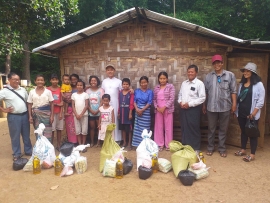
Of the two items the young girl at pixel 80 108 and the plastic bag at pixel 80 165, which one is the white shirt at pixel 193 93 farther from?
the plastic bag at pixel 80 165

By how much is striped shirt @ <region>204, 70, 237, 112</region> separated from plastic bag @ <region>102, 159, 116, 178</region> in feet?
6.97

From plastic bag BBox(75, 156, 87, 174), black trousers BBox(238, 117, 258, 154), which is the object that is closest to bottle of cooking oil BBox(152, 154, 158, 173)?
plastic bag BBox(75, 156, 87, 174)

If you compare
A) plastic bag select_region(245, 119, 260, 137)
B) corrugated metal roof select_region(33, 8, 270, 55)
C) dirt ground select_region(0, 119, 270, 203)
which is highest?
corrugated metal roof select_region(33, 8, 270, 55)

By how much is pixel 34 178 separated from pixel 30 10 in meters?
4.81

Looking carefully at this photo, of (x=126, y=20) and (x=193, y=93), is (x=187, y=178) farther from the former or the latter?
(x=126, y=20)

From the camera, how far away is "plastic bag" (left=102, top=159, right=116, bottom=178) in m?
3.63

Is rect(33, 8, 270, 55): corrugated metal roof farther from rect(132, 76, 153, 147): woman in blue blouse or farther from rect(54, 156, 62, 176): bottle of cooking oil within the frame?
rect(54, 156, 62, 176): bottle of cooking oil

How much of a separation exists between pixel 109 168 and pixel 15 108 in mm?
2115

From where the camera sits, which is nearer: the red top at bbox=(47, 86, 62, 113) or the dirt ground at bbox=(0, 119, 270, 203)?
the dirt ground at bbox=(0, 119, 270, 203)

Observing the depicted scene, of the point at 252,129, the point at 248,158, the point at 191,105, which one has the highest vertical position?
the point at 191,105

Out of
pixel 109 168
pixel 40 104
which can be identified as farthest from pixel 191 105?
pixel 40 104

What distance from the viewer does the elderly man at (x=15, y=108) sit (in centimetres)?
424

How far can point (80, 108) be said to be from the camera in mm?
4879

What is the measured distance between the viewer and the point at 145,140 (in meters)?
3.83
